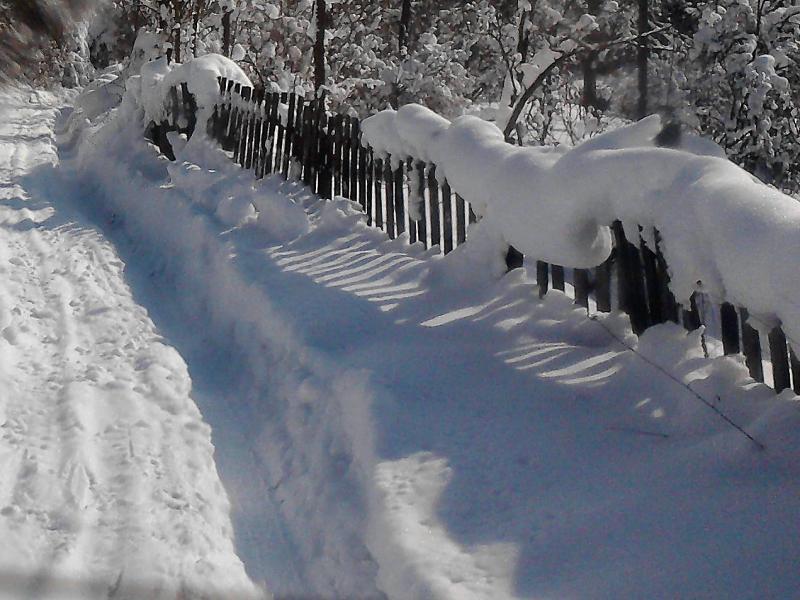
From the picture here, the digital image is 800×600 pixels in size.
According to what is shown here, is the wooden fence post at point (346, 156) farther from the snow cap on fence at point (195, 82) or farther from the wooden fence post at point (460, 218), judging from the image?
the snow cap on fence at point (195, 82)

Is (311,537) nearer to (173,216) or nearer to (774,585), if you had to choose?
(774,585)

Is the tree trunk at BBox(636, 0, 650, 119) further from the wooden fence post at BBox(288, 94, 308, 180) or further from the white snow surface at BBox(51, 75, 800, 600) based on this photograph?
the white snow surface at BBox(51, 75, 800, 600)

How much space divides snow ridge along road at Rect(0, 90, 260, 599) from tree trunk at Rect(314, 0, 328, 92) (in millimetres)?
9012

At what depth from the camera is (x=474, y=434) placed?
13.1 feet

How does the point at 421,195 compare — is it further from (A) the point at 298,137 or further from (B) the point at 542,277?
(A) the point at 298,137

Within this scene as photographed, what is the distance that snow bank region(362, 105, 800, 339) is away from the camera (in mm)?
3158

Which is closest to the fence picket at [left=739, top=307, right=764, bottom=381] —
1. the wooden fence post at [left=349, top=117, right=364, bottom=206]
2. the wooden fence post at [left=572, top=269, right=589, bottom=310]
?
the wooden fence post at [left=572, top=269, right=589, bottom=310]

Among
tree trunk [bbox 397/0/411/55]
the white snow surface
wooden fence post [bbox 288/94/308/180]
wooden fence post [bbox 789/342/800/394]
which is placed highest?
tree trunk [bbox 397/0/411/55]

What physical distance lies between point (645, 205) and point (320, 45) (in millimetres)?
12425

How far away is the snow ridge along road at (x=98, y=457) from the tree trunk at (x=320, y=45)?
9012mm

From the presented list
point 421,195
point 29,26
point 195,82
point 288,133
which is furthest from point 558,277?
point 195,82

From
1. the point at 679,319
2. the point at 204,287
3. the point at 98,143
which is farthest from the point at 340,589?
the point at 98,143

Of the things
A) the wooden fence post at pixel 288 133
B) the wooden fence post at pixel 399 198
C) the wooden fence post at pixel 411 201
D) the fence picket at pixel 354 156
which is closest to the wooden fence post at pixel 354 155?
the fence picket at pixel 354 156

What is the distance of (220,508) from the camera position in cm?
404
